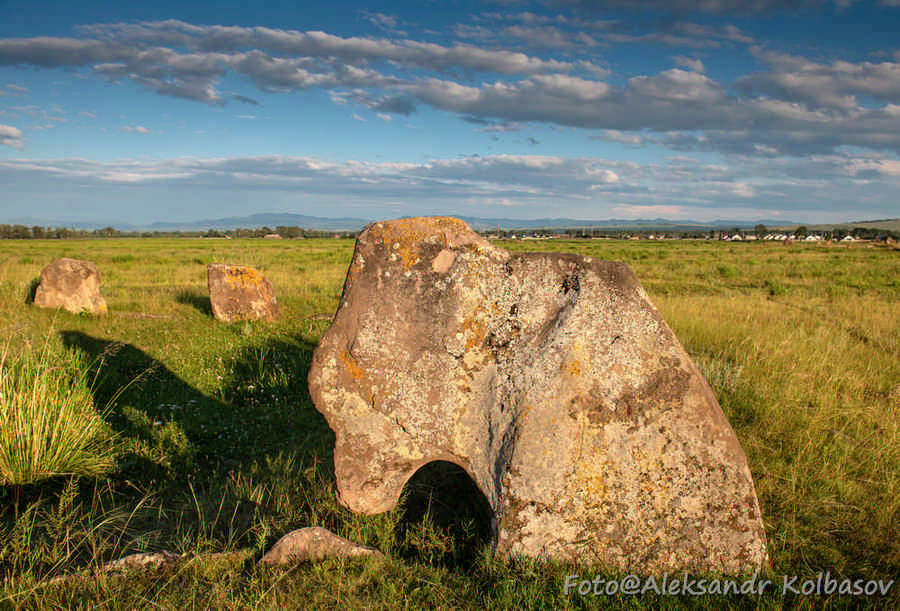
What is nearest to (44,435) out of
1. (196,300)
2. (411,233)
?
(411,233)

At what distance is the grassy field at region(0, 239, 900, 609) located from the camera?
2.90 metres

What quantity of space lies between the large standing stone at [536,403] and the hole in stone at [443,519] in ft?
1.01

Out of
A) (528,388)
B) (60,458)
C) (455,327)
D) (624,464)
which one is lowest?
(60,458)

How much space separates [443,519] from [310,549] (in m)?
1.08

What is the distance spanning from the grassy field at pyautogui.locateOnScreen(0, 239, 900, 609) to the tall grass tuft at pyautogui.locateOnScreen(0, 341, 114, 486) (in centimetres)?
14

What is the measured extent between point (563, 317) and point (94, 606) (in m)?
2.96

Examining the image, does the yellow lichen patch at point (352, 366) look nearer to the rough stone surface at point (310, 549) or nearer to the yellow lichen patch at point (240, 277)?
the rough stone surface at point (310, 549)

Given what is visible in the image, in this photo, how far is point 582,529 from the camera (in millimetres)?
3186

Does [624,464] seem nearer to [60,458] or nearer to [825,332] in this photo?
[60,458]

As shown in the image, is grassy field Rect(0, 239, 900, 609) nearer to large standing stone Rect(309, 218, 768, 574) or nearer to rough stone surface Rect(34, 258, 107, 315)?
large standing stone Rect(309, 218, 768, 574)

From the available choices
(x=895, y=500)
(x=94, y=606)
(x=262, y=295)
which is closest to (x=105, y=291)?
(x=262, y=295)

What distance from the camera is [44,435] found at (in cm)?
480

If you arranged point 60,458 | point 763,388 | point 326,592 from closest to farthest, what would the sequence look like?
point 326,592
point 60,458
point 763,388

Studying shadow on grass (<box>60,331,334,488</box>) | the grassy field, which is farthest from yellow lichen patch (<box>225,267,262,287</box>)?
shadow on grass (<box>60,331,334,488</box>)
